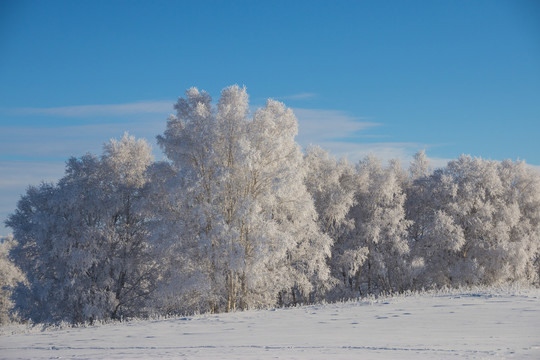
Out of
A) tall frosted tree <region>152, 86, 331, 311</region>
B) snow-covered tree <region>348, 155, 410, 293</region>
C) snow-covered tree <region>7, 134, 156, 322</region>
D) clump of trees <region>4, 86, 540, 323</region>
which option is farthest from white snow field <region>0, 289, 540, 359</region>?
snow-covered tree <region>348, 155, 410, 293</region>

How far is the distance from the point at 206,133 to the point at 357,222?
21156 millimetres

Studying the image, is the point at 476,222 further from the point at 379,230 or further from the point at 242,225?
the point at 242,225

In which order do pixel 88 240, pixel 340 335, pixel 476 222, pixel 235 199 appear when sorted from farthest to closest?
pixel 476 222
pixel 88 240
pixel 235 199
pixel 340 335

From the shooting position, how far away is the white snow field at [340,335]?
10516 mm

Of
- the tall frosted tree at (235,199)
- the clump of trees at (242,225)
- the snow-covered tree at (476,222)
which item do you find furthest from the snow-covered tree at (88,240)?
the snow-covered tree at (476,222)

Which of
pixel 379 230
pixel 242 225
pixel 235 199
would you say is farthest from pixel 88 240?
pixel 379 230

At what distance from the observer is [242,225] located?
90.0 ft

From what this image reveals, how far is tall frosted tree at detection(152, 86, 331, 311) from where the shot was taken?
2594 centimetres

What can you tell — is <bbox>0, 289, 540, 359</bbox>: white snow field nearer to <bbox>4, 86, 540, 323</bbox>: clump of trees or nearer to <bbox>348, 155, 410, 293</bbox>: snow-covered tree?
<bbox>4, 86, 540, 323</bbox>: clump of trees

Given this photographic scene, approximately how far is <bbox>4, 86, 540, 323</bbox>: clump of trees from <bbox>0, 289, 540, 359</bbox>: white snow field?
366 inches

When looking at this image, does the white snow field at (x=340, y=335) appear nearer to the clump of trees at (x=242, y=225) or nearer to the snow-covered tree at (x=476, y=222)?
the clump of trees at (x=242, y=225)

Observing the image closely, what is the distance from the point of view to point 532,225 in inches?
1800

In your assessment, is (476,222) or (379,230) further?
(476,222)

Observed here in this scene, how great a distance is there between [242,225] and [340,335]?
49.9 ft
